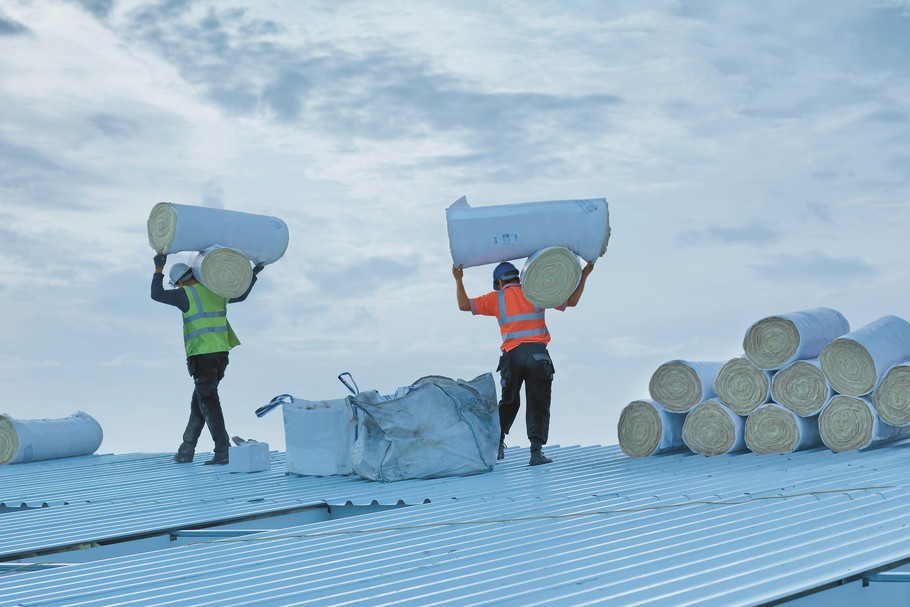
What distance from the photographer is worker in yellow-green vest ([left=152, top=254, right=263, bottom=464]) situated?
41.8ft

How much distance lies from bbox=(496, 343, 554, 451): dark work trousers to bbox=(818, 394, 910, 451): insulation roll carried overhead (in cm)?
272

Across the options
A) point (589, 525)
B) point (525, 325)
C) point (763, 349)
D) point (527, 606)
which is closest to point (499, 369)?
point (525, 325)

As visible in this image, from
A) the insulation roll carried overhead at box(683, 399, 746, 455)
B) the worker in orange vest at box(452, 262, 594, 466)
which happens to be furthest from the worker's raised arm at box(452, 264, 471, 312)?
the insulation roll carried overhead at box(683, 399, 746, 455)

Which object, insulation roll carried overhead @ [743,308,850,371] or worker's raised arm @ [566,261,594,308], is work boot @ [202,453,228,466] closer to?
worker's raised arm @ [566,261,594,308]

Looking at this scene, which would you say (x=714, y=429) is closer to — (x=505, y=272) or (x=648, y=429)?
(x=648, y=429)

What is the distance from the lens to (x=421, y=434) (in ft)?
34.2

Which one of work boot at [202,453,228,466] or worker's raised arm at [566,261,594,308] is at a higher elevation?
worker's raised arm at [566,261,594,308]

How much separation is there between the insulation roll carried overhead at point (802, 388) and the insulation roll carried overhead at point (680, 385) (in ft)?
2.32

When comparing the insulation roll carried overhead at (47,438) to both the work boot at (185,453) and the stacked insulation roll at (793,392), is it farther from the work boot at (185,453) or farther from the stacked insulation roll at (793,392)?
the stacked insulation roll at (793,392)

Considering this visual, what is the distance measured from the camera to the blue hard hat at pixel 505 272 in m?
11.5

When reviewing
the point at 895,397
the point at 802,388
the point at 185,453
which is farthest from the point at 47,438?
the point at 895,397

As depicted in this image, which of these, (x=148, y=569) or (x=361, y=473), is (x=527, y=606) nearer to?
(x=148, y=569)

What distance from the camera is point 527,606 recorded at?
15.2ft

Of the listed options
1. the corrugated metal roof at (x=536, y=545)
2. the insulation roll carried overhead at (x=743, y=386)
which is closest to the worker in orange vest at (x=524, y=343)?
the corrugated metal roof at (x=536, y=545)
